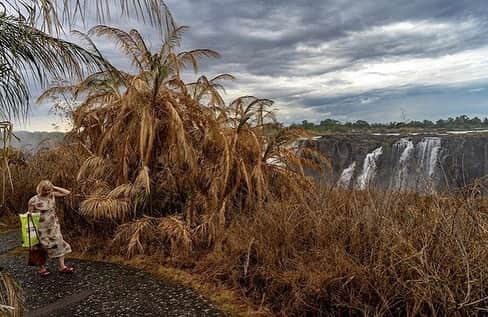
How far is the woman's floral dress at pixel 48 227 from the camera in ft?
16.3

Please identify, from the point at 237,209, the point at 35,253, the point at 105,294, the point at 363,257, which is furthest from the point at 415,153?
the point at 35,253

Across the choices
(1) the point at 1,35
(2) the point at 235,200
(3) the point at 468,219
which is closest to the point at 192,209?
(2) the point at 235,200

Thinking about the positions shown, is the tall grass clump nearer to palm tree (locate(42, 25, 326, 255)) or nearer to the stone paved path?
the stone paved path

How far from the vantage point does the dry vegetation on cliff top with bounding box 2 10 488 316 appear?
3203 mm

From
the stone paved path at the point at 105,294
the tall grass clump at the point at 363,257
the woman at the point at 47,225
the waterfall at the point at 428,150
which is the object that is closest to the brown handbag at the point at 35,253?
the woman at the point at 47,225

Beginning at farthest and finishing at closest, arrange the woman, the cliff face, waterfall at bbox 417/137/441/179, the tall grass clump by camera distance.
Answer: waterfall at bbox 417/137/441/179 → the cliff face → the woman → the tall grass clump

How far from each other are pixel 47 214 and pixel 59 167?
9.69 feet

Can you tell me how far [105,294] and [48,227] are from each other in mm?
1385

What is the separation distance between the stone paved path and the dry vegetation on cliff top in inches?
20.3

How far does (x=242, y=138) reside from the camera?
658 centimetres

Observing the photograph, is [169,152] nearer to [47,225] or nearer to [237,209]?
[237,209]

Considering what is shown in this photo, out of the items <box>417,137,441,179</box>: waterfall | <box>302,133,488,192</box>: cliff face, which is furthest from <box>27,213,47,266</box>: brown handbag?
<box>417,137,441,179</box>: waterfall

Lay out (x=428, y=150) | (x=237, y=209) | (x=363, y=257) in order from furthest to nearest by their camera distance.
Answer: (x=428, y=150) → (x=237, y=209) → (x=363, y=257)

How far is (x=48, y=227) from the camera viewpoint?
5.02 meters
